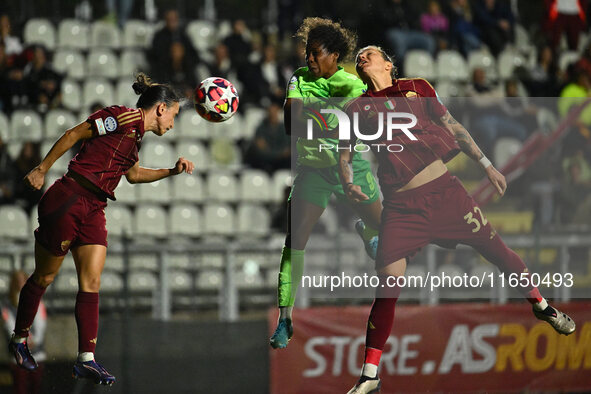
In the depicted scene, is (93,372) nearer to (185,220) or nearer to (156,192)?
(185,220)

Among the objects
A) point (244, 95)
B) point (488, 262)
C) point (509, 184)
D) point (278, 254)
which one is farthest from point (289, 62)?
point (488, 262)

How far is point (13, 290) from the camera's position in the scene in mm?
8617

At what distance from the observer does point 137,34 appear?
443 inches

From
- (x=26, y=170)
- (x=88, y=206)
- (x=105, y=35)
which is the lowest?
(x=88, y=206)

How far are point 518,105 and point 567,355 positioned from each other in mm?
2340

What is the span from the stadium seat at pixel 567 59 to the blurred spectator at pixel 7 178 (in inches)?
218

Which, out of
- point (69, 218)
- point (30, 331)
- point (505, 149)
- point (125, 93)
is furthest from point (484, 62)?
point (69, 218)

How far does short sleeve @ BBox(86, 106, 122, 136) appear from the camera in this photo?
6.19 meters

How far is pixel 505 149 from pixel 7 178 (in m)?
4.69

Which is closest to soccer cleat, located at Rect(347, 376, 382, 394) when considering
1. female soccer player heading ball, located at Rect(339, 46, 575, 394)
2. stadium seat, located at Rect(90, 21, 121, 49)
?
female soccer player heading ball, located at Rect(339, 46, 575, 394)

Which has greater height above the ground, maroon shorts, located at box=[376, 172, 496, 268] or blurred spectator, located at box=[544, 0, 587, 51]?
blurred spectator, located at box=[544, 0, 587, 51]

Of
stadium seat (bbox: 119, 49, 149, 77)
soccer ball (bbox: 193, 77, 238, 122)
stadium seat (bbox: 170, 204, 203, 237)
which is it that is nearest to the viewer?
soccer ball (bbox: 193, 77, 238, 122)

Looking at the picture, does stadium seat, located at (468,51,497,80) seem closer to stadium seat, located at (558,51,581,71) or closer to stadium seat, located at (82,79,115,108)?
stadium seat, located at (558,51,581,71)

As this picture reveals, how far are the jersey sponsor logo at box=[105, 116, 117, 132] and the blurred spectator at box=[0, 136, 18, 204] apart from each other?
352 cm
